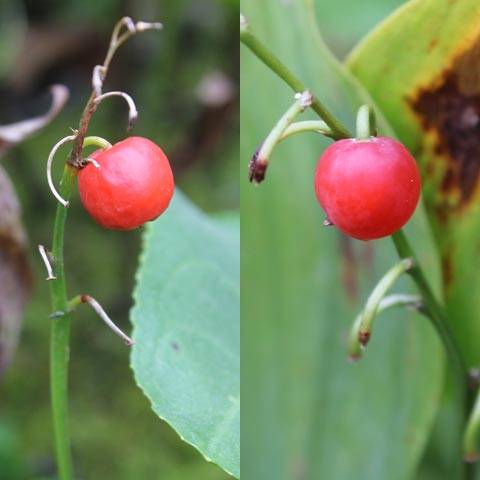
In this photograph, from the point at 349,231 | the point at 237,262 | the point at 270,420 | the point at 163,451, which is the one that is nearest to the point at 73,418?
the point at 163,451

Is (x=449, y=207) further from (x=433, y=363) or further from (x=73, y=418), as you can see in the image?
(x=73, y=418)

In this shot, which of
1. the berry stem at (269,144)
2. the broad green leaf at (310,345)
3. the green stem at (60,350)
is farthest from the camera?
the broad green leaf at (310,345)

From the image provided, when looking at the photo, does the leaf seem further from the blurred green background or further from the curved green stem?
the blurred green background

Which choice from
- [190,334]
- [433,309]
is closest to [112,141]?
[190,334]

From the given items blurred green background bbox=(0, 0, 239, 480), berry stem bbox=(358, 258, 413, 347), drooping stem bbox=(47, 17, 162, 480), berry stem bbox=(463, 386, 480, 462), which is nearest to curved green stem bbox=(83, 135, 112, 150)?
drooping stem bbox=(47, 17, 162, 480)

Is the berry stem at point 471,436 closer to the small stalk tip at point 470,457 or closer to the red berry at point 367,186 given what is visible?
the small stalk tip at point 470,457

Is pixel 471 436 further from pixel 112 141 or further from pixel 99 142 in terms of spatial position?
pixel 112 141

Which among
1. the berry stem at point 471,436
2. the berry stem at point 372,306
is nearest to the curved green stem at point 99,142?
the berry stem at point 372,306
